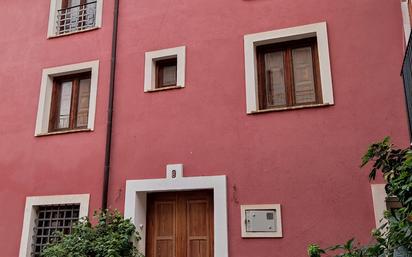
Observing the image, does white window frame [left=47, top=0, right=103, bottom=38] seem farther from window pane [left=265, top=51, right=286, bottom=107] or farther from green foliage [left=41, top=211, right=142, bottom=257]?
green foliage [left=41, top=211, right=142, bottom=257]

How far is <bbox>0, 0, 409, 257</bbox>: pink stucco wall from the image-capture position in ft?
20.2

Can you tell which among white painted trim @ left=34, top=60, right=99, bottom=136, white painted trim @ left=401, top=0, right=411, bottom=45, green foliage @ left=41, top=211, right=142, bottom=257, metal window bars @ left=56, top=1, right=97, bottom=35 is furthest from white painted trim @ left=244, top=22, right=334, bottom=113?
metal window bars @ left=56, top=1, right=97, bottom=35

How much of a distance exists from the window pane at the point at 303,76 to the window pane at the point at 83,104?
4.21 m

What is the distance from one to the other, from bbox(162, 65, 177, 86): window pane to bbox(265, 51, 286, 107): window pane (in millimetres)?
1796

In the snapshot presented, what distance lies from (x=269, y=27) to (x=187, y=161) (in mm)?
2736

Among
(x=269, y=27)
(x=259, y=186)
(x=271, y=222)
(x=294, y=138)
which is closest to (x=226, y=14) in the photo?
(x=269, y=27)

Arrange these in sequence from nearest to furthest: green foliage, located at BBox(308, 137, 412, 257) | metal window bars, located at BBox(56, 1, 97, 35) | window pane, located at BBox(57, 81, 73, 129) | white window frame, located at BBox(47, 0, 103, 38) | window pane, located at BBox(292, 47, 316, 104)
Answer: green foliage, located at BBox(308, 137, 412, 257)
window pane, located at BBox(292, 47, 316, 104)
window pane, located at BBox(57, 81, 73, 129)
white window frame, located at BBox(47, 0, 103, 38)
metal window bars, located at BBox(56, 1, 97, 35)

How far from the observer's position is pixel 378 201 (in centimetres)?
582

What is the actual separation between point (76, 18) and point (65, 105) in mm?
2004

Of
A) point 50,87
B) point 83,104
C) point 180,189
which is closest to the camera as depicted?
point 180,189

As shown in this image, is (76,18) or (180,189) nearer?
(180,189)

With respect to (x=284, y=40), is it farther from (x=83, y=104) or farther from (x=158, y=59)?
(x=83, y=104)

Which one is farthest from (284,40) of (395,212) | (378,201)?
(395,212)

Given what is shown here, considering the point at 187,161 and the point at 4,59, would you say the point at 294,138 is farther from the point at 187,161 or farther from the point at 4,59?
the point at 4,59
